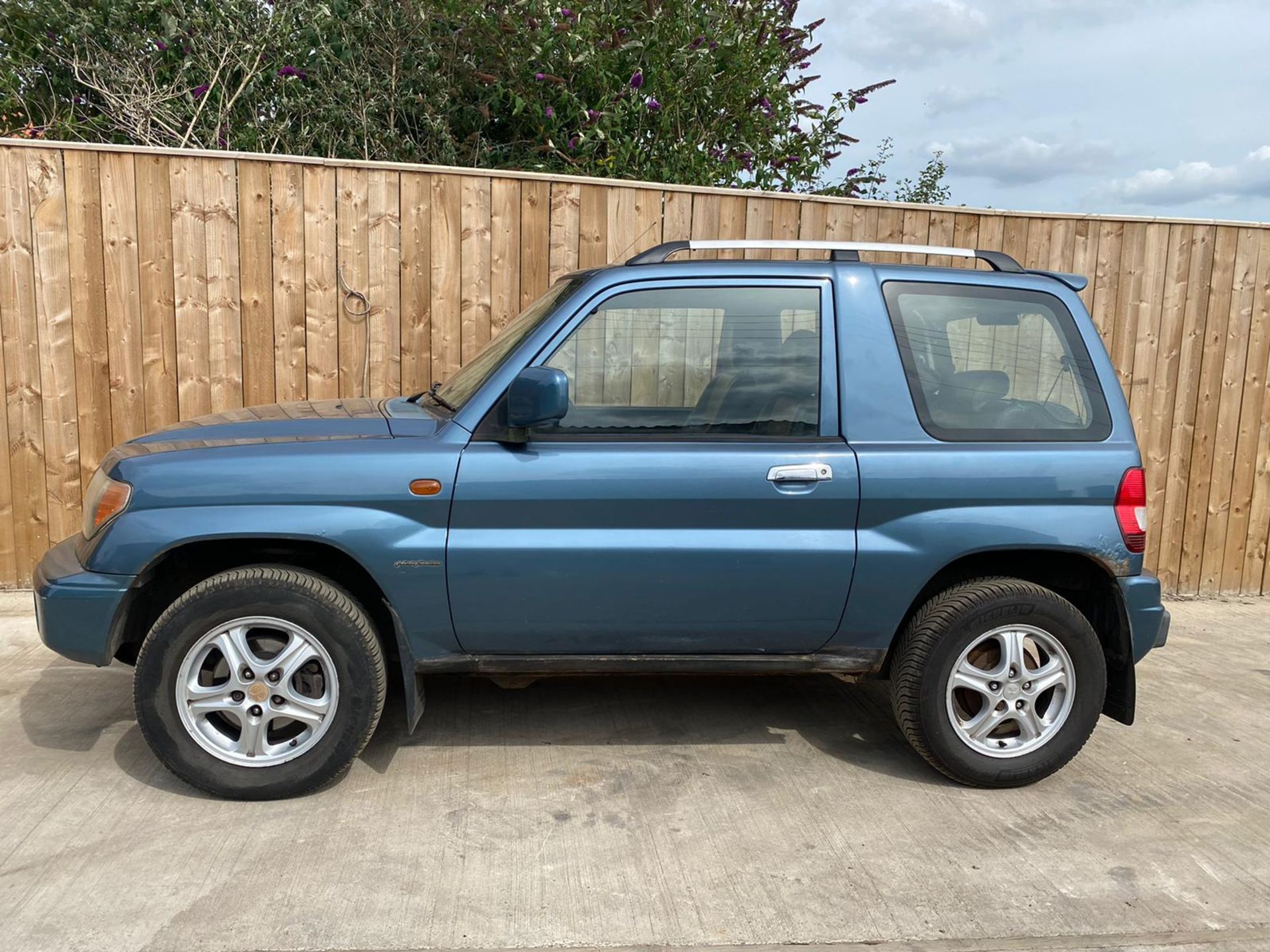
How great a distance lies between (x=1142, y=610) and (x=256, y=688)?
320 centimetres

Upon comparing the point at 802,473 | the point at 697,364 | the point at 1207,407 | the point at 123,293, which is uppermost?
the point at 123,293

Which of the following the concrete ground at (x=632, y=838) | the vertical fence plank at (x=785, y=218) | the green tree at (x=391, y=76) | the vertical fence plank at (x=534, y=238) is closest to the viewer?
the concrete ground at (x=632, y=838)

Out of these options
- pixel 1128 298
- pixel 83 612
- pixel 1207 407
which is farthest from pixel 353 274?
pixel 1207 407

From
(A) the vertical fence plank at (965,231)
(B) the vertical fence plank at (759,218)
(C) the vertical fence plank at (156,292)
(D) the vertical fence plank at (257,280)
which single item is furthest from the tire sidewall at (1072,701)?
(C) the vertical fence plank at (156,292)

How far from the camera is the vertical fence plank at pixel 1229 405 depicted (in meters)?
6.55

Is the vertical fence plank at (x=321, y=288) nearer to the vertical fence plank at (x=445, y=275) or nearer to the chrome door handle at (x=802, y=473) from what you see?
the vertical fence plank at (x=445, y=275)

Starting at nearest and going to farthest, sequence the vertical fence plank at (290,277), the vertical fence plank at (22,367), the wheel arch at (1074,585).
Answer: the wheel arch at (1074,585), the vertical fence plank at (22,367), the vertical fence plank at (290,277)

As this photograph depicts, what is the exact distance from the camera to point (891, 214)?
6359 mm

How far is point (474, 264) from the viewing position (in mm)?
5969

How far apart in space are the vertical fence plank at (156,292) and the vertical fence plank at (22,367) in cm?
39

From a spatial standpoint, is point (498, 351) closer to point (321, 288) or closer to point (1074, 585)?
point (321, 288)

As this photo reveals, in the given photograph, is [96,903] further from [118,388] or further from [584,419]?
[118,388]

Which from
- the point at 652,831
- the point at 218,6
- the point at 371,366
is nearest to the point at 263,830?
→ the point at 652,831

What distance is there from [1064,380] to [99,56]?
709cm
